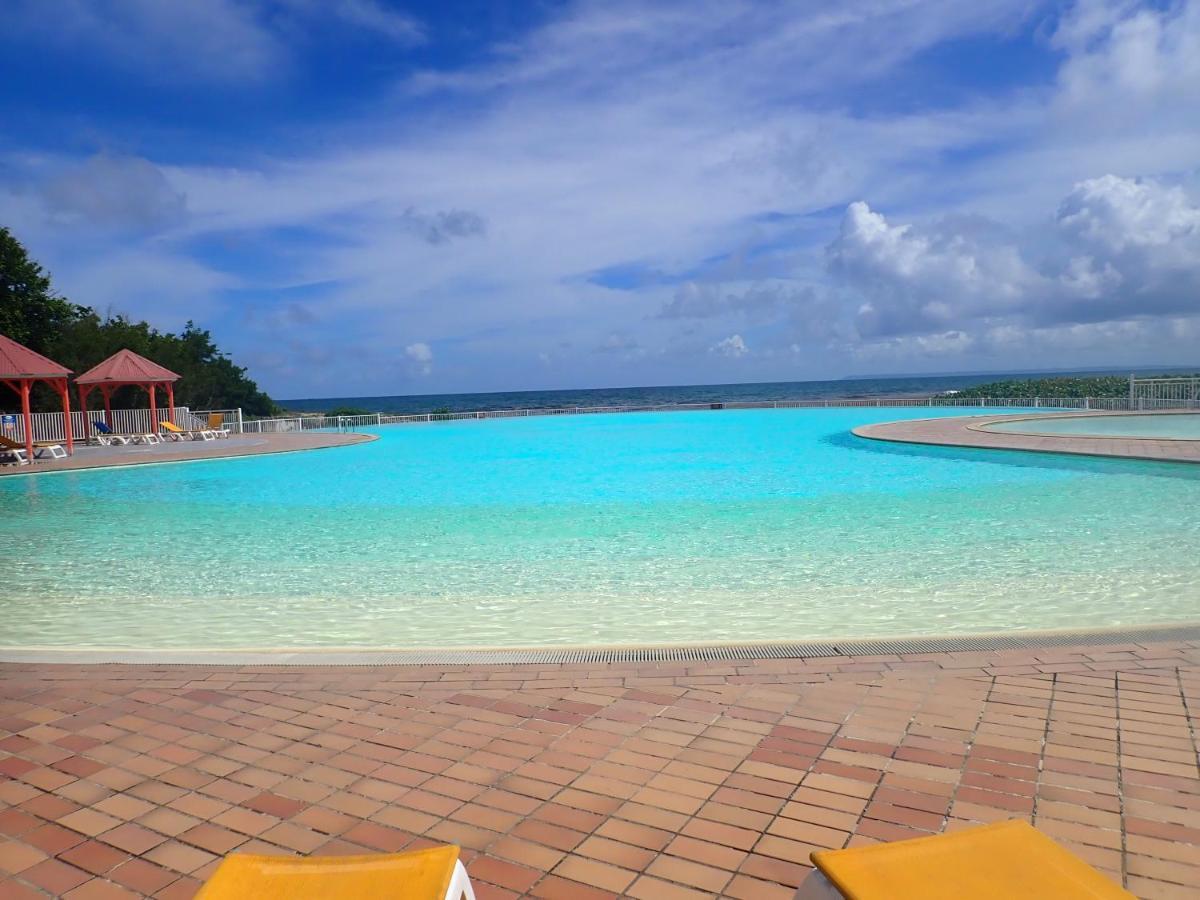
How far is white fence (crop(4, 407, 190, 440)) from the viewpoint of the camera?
71.4 ft

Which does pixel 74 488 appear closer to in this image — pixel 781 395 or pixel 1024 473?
pixel 1024 473

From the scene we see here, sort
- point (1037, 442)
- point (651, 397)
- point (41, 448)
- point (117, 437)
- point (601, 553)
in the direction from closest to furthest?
point (601, 553) → point (1037, 442) → point (41, 448) → point (117, 437) → point (651, 397)

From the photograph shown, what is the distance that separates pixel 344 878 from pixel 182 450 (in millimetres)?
21814

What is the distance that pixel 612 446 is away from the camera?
21.7 metres

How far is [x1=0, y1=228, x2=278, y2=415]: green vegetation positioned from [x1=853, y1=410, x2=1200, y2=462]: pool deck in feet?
88.1

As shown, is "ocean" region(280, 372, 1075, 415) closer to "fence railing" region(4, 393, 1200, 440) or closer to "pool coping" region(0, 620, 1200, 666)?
"fence railing" region(4, 393, 1200, 440)

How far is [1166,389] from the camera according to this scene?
25.0 meters

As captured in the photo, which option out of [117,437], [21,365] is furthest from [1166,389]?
[117,437]

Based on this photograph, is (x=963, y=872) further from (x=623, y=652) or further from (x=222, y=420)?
(x=222, y=420)

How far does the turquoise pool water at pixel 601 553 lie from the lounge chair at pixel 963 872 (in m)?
3.40

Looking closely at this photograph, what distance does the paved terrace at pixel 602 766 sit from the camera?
2.33 meters

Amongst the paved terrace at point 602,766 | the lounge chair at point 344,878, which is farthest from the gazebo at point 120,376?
the lounge chair at point 344,878

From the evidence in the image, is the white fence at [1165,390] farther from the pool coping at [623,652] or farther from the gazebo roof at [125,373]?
the gazebo roof at [125,373]

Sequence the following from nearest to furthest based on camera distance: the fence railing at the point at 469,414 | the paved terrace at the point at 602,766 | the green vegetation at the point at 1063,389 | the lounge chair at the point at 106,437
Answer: the paved terrace at the point at 602,766, the lounge chair at the point at 106,437, the fence railing at the point at 469,414, the green vegetation at the point at 1063,389
